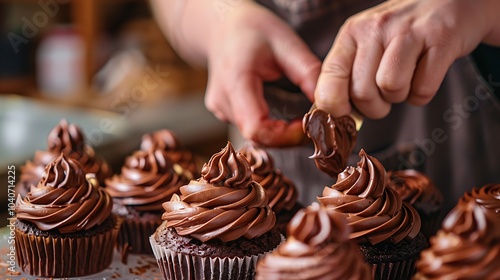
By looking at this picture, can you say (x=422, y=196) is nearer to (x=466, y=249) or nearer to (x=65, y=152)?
(x=466, y=249)

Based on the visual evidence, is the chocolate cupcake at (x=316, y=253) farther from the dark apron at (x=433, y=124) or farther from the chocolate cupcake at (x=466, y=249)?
the dark apron at (x=433, y=124)

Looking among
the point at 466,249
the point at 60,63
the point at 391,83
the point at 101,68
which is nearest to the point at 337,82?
A: the point at 391,83

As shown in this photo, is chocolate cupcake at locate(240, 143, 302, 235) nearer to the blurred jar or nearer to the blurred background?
the blurred background

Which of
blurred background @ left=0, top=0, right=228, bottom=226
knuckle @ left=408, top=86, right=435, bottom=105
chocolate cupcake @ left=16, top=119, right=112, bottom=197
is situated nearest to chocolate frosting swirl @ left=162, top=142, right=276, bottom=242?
knuckle @ left=408, top=86, right=435, bottom=105

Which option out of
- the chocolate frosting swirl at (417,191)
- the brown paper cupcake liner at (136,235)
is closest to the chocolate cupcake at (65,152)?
the brown paper cupcake liner at (136,235)

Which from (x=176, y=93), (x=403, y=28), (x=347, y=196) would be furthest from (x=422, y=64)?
(x=176, y=93)

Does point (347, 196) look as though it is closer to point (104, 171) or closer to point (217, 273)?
point (217, 273)

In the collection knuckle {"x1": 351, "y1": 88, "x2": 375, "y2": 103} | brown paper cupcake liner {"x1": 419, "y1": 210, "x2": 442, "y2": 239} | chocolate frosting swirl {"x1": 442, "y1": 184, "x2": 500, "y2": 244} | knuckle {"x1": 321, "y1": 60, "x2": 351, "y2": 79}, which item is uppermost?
knuckle {"x1": 321, "y1": 60, "x2": 351, "y2": 79}
